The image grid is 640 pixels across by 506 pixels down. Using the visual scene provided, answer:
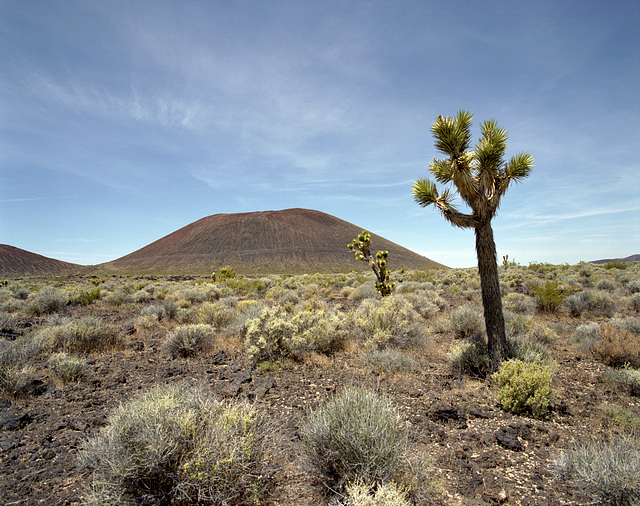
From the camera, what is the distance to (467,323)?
8984 mm

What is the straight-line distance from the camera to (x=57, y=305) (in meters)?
13.8

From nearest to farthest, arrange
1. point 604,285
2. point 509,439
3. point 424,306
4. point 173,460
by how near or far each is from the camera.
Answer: point 173,460, point 509,439, point 424,306, point 604,285

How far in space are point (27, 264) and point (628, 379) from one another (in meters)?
90.5

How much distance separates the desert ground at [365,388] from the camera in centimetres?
314

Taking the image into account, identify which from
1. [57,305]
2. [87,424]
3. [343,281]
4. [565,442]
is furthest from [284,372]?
[343,281]

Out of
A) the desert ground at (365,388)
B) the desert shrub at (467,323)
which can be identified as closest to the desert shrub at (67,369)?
the desert ground at (365,388)

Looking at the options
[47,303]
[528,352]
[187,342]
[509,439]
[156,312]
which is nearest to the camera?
[509,439]

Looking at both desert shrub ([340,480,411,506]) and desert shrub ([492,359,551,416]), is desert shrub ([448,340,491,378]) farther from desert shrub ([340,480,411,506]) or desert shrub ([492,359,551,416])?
desert shrub ([340,480,411,506])

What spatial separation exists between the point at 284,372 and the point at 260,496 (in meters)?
3.59

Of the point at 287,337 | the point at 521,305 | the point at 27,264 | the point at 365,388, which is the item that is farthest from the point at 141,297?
the point at 27,264

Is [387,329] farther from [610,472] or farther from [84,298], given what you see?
[84,298]

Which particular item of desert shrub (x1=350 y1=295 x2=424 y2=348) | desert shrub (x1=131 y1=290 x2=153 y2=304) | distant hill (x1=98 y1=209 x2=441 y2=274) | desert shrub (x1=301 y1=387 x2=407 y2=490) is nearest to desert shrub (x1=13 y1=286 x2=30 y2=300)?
desert shrub (x1=131 y1=290 x2=153 y2=304)

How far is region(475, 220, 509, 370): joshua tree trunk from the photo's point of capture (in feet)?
20.4

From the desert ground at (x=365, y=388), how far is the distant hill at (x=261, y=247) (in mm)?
64232
